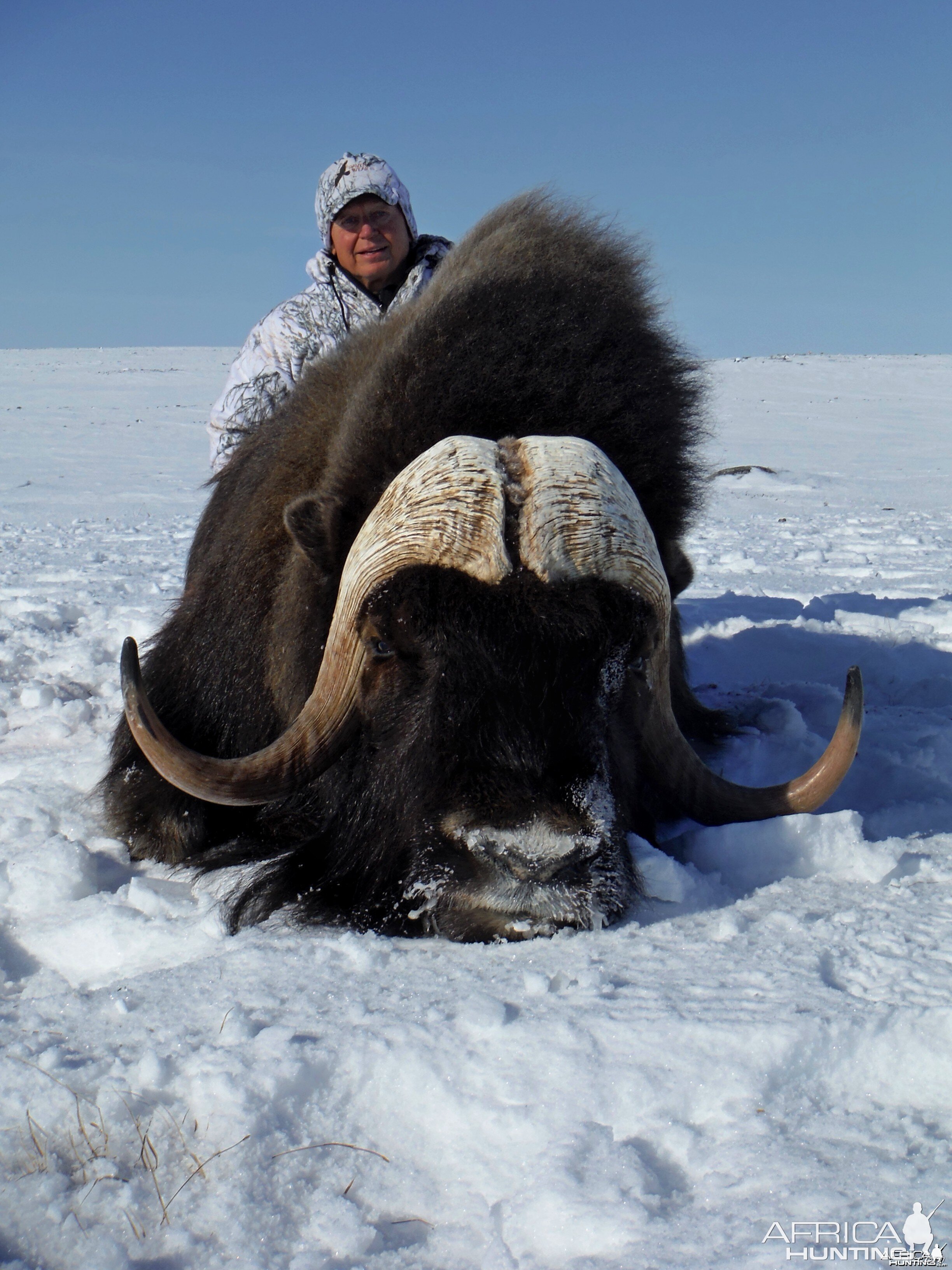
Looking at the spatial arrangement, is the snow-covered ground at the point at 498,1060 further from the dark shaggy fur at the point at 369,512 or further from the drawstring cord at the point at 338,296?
the drawstring cord at the point at 338,296

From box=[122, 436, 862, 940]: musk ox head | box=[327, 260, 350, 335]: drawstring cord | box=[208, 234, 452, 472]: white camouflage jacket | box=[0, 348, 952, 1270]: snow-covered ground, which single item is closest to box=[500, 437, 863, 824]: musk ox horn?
box=[122, 436, 862, 940]: musk ox head

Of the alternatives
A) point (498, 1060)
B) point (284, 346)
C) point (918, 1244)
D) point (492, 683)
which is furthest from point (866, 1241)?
point (284, 346)

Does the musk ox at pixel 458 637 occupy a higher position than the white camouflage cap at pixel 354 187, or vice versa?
the white camouflage cap at pixel 354 187

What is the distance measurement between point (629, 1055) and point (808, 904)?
2.49 feet

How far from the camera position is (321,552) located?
2225 mm

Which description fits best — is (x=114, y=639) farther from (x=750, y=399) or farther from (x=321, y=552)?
(x=750, y=399)

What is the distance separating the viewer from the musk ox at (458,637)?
1.89 m

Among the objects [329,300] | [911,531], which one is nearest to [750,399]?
[911,531]

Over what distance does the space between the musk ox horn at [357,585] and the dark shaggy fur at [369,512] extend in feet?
0.22

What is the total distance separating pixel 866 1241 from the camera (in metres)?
1.11

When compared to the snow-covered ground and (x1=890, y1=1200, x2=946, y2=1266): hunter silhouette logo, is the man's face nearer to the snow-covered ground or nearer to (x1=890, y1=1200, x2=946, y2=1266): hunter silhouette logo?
the snow-covered ground

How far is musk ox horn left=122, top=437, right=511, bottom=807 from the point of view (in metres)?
1.88

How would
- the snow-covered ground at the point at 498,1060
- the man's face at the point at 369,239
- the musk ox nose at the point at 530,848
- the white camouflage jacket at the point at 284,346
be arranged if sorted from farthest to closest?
the man's face at the point at 369,239 < the white camouflage jacket at the point at 284,346 < the musk ox nose at the point at 530,848 < the snow-covered ground at the point at 498,1060

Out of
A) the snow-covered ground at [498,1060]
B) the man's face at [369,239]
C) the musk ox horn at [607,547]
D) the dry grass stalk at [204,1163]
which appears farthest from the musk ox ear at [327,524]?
the man's face at [369,239]
